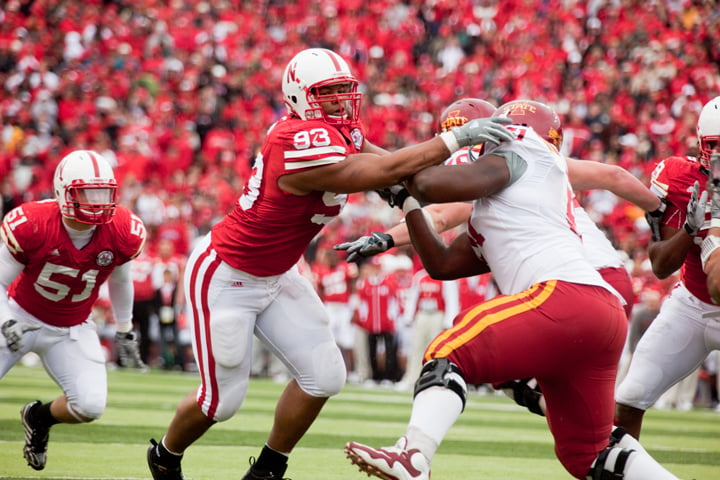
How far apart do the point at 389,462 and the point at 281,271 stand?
1.81 meters

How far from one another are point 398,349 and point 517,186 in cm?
1198

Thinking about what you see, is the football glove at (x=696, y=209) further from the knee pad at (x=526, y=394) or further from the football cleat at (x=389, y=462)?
the football cleat at (x=389, y=462)

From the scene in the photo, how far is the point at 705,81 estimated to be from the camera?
1622 centimetres

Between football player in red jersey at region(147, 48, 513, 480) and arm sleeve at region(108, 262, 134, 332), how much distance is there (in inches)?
49.2

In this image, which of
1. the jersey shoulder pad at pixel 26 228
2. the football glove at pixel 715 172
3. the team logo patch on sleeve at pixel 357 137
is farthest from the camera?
the jersey shoulder pad at pixel 26 228

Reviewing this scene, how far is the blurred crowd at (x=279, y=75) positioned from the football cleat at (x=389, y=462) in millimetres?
10585

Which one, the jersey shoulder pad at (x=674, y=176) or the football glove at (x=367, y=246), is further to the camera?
the jersey shoulder pad at (x=674, y=176)

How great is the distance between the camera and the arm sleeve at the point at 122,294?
6.42 metres

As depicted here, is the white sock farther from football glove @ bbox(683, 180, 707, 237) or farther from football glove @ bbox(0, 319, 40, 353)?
football glove @ bbox(0, 319, 40, 353)

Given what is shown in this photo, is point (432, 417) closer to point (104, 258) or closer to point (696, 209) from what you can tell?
point (696, 209)

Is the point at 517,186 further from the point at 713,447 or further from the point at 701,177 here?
the point at 713,447

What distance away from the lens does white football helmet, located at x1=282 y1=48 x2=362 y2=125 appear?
15.9ft

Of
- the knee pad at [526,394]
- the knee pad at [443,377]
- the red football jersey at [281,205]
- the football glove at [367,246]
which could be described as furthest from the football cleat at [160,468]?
the knee pad at [443,377]

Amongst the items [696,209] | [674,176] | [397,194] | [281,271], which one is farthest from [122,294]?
[696,209]
